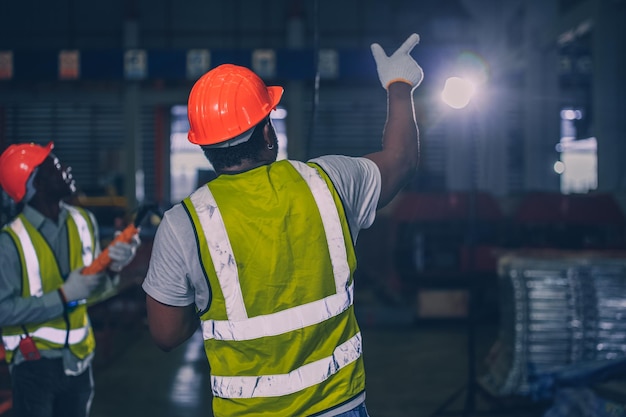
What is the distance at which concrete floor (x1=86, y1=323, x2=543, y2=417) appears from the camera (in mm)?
6355

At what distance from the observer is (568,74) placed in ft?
59.9

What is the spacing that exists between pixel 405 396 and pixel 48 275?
4.20 m

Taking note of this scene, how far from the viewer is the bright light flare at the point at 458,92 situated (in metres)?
6.16

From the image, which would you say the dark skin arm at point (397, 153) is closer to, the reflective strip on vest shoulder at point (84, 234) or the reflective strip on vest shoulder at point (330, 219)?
the reflective strip on vest shoulder at point (330, 219)

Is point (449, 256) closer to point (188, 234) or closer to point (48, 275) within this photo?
point (48, 275)

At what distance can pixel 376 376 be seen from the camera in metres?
7.43

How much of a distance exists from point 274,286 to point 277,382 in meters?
0.29

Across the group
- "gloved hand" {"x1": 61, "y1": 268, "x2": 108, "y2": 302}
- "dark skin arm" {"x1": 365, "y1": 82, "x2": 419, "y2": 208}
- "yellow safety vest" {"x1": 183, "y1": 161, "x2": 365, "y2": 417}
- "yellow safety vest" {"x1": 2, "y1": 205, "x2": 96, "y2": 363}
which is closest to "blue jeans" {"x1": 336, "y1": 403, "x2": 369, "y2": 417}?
"yellow safety vest" {"x1": 183, "y1": 161, "x2": 365, "y2": 417}

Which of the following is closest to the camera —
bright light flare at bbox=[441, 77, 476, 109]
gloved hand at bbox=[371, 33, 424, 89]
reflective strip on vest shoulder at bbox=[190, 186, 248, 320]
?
reflective strip on vest shoulder at bbox=[190, 186, 248, 320]

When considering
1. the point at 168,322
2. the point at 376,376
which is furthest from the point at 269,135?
the point at 376,376

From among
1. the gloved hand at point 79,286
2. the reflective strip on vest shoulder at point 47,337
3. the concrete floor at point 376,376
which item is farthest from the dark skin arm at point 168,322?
the concrete floor at point 376,376

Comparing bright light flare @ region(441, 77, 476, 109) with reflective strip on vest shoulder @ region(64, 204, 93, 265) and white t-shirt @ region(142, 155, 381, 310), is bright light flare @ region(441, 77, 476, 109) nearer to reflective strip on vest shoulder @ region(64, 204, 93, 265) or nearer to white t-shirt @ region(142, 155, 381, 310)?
reflective strip on vest shoulder @ region(64, 204, 93, 265)

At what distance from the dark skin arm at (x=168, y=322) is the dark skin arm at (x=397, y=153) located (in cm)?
72

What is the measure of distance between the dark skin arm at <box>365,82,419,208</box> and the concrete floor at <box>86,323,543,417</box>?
420 centimetres
